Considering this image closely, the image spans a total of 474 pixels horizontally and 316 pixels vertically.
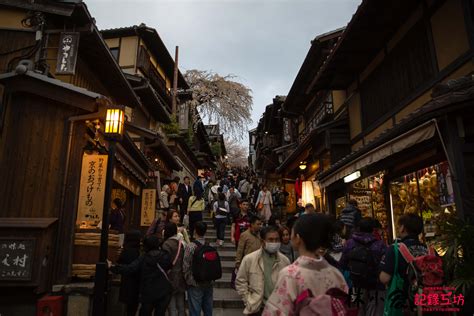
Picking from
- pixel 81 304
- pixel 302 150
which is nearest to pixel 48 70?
pixel 81 304

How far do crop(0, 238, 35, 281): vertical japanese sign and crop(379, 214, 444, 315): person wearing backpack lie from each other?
6.71 meters

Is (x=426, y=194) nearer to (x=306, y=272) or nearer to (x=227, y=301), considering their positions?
(x=227, y=301)

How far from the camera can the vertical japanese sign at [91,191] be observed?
8.18 meters

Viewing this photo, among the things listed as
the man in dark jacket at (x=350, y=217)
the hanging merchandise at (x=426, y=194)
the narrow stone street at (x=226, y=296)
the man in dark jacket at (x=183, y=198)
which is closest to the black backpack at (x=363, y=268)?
the hanging merchandise at (x=426, y=194)

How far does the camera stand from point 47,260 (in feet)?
22.3

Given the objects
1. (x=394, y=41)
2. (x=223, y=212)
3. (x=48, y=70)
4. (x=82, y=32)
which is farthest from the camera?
(x=223, y=212)

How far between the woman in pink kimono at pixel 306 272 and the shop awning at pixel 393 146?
4012 mm

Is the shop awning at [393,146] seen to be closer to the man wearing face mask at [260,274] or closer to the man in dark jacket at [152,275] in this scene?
the man wearing face mask at [260,274]

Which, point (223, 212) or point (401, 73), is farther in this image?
point (223, 212)

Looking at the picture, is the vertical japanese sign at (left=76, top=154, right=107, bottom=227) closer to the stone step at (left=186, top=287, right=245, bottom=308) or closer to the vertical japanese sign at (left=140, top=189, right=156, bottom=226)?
the stone step at (left=186, top=287, right=245, bottom=308)

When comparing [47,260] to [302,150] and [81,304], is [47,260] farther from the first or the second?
[302,150]

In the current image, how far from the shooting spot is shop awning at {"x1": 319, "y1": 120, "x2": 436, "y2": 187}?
5.48 metres

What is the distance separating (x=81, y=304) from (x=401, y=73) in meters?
10.1

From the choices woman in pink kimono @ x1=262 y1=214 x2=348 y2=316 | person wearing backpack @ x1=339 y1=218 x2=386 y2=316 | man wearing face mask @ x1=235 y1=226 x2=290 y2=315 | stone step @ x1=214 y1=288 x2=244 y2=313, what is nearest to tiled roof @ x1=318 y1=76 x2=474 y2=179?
person wearing backpack @ x1=339 y1=218 x2=386 y2=316
